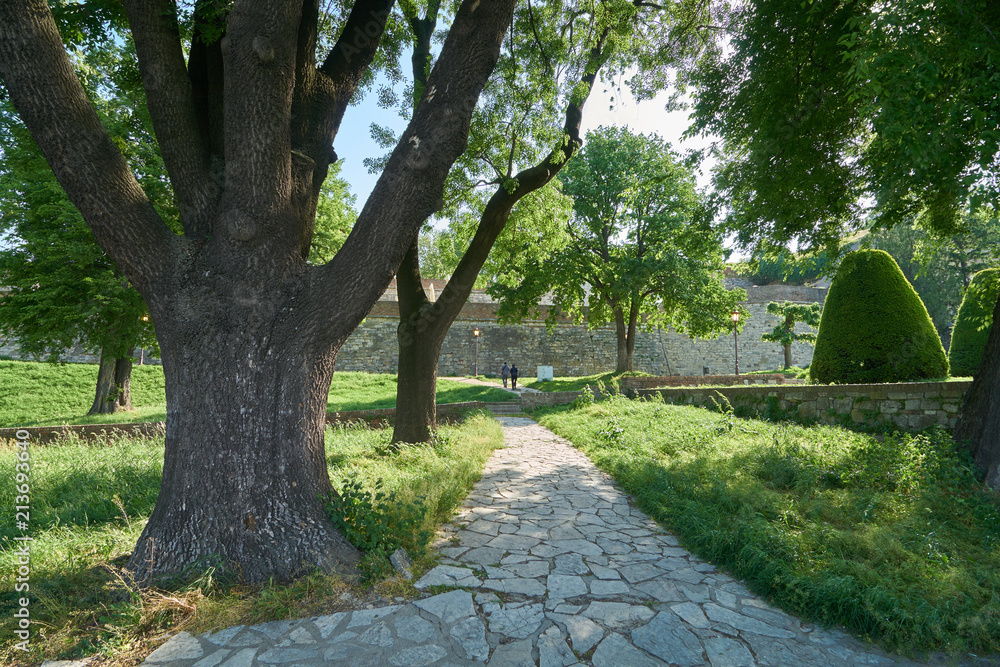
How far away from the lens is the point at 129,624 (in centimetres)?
261

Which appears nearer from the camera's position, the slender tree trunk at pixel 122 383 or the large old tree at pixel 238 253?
the large old tree at pixel 238 253

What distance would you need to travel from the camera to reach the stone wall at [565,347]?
995 inches

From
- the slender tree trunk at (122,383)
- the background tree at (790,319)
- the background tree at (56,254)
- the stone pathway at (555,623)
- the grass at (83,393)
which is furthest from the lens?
the background tree at (790,319)

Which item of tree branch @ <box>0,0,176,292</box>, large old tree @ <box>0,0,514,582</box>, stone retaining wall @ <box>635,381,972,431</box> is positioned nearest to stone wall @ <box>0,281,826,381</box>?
stone retaining wall @ <box>635,381,972,431</box>

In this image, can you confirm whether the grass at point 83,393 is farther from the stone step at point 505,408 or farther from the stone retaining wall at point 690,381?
the stone retaining wall at point 690,381

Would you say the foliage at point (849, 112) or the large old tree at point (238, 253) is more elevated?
the foliage at point (849, 112)

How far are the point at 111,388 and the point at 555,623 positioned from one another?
15988 mm

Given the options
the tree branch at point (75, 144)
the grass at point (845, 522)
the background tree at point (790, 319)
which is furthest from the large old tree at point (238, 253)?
the background tree at point (790, 319)

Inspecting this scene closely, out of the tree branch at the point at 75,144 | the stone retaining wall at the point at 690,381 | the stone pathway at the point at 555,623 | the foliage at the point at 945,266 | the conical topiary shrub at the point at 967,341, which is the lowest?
the stone pathway at the point at 555,623

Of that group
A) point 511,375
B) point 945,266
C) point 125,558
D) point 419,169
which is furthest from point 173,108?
point 945,266

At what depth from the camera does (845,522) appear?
13.0 feet

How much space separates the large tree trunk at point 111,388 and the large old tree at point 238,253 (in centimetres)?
1285

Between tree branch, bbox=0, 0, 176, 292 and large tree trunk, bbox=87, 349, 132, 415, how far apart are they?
12.8 meters

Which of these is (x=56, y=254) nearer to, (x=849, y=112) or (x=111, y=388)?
(x=111, y=388)
